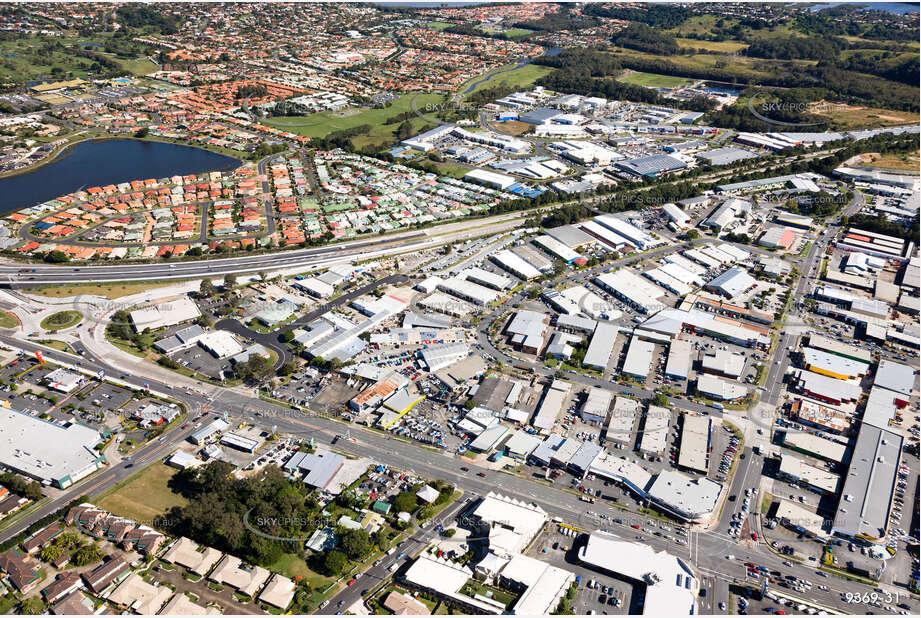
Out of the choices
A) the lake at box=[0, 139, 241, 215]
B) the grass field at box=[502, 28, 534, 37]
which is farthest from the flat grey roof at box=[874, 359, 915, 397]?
the grass field at box=[502, 28, 534, 37]

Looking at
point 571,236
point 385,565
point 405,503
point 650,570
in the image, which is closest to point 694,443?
point 650,570

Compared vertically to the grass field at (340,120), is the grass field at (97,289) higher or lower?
lower

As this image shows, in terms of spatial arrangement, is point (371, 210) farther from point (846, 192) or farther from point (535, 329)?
point (846, 192)

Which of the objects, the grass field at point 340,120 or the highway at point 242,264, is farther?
the grass field at point 340,120

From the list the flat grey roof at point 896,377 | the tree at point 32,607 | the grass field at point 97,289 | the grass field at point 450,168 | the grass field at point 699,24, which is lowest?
the tree at point 32,607

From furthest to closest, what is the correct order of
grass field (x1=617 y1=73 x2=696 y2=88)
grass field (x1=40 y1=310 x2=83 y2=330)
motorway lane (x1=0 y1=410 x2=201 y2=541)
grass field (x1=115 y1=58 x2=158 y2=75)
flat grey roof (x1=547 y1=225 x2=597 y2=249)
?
1. grass field (x1=617 y1=73 x2=696 y2=88)
2. grass field (x1=115 y1=58 x2=158 y2=75)
3. flat grey roof (x1=547 y1=225 x2=597 y2=249)
4. grass field (x1=40 y1=310 x2=83 y2=330)
5. motorway lane (x1=0 y1=410 x2=201 y2=541)

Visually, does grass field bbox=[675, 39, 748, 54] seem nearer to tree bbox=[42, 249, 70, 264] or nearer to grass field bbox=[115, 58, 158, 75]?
grass field bbox=[115, 58, 158, 75]

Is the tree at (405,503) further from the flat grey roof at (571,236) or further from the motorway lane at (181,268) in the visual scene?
the flat grey roof at (571,236)

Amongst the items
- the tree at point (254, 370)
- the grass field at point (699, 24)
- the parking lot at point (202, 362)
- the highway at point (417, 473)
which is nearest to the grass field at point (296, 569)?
the highway at point (417, 473)
